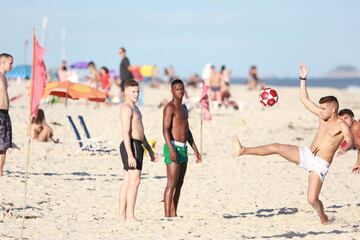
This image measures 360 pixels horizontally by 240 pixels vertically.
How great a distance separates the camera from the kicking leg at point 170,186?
28.9ft

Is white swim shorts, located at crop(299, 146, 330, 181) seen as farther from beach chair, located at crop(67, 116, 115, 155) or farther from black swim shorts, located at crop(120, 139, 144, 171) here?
beach chair, located at crop(67, 116, 115, 155)

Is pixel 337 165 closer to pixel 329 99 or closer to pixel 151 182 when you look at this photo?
pixel 151 182

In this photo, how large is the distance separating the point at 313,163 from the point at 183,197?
2.69m

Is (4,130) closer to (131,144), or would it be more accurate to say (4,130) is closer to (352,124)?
(131,144)

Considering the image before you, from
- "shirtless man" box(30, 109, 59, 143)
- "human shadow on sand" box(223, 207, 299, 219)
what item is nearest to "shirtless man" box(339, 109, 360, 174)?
"human shadow on sand" box(223, 207, 299, 219)

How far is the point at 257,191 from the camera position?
1159cm

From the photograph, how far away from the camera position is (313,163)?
28.1ft

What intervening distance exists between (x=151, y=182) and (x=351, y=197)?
2.98 meters

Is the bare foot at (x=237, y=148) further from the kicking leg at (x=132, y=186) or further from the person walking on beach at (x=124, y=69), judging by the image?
the person walking on beach at (x=124, y=69)

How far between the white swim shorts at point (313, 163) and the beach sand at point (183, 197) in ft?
1.92

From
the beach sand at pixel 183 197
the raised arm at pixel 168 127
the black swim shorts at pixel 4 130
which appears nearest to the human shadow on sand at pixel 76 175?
the beach sand at pixel 183 197

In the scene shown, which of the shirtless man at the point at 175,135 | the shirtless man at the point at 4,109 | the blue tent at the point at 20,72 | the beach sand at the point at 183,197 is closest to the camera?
the beach sand at the point at 183,197

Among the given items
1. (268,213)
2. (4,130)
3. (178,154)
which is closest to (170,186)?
(178,154)

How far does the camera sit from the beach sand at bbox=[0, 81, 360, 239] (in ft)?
27.1
